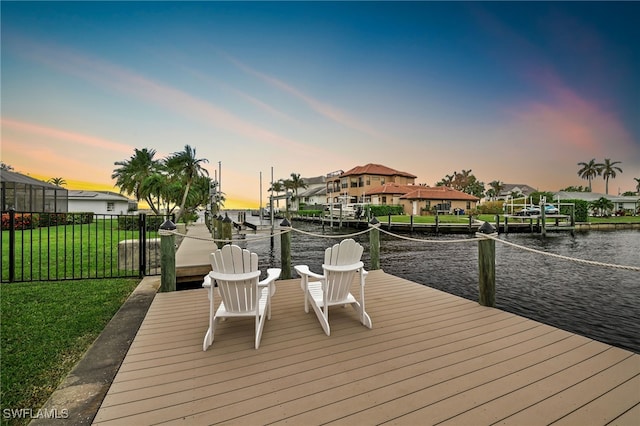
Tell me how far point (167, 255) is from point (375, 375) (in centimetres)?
408

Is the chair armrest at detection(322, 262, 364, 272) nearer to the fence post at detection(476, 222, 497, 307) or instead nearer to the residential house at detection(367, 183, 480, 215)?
the fence post at detection(476, 222, 497, 307)

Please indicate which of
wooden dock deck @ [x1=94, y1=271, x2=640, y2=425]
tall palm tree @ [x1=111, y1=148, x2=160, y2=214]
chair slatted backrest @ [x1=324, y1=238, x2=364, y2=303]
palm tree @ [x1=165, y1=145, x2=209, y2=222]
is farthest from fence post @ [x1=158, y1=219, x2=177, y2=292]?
tall palm tree @ [x1=111, y1=148, x2=160, y2=214]

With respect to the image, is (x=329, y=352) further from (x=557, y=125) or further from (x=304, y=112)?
(x=557, y=125)

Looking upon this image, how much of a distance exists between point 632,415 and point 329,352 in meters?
2.28

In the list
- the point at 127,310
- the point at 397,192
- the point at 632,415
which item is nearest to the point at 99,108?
the point at 127,310

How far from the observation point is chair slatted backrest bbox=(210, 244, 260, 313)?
121 inches

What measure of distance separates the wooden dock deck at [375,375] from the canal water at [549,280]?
1892 millimetres

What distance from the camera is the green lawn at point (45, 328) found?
239 centimetres

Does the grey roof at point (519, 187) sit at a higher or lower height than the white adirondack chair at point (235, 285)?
higher

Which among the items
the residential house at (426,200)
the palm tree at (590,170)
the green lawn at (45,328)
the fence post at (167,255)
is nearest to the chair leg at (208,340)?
the green lawn at (45,328)

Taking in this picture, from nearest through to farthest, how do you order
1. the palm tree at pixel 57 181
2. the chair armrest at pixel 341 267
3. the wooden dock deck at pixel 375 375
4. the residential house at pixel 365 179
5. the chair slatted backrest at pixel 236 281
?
the wooden dock deck at pixel 375 375
the chair slatted backrest at pixel 236 281
the chair armrest at pixel 341 267
the residential house at pixel 365 179
the palm tree at pixel 57 181

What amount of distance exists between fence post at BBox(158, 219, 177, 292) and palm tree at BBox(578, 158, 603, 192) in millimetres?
99232

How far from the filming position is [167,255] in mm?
4855

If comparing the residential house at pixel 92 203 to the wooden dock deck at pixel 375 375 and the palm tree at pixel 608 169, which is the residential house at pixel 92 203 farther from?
the palm tree at pixel 608 169
